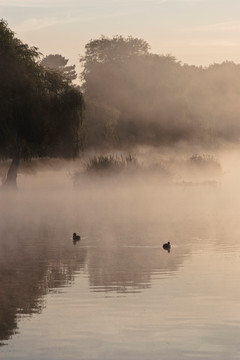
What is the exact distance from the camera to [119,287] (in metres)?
20.9

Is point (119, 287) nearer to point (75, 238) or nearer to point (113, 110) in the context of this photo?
point (75, 238)

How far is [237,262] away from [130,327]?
30.4ft

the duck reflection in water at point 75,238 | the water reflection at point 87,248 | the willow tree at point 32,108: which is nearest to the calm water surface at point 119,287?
the water reflection at point 87,248

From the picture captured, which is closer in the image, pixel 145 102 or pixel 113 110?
pixel 113 110

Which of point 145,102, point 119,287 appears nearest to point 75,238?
point 119,287

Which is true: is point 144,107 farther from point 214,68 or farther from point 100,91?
point 214,68

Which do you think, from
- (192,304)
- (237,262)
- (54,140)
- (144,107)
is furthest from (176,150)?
(192,304)

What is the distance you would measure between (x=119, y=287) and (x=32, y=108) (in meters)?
41.3

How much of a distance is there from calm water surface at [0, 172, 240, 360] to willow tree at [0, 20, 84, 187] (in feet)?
56.7

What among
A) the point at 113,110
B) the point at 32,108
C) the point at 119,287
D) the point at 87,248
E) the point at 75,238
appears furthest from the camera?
the point at 113,110

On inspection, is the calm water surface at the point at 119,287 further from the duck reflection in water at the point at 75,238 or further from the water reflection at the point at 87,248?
the duck reflection in water at the point at 75,238

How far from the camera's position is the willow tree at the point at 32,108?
6094 cm

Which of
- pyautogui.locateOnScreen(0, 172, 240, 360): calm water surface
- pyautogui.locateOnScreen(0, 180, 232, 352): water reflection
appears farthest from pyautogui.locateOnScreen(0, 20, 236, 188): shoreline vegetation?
pyautogui.locateOnScreen(0, 172, 240, 360): calm water surface

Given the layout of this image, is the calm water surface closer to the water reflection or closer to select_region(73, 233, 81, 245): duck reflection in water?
the water reflection
